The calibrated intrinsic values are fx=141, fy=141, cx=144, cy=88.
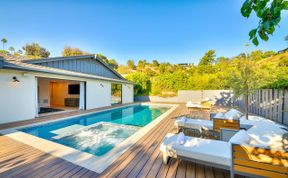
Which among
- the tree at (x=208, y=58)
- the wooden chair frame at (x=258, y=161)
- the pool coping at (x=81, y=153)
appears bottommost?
the pool coping at (x=81, y=153)

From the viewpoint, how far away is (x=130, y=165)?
2.83m

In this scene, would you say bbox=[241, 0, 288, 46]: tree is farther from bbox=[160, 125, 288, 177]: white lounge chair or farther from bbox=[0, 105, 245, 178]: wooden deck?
bbox=[0, 105, 245, 178]: wooden deck

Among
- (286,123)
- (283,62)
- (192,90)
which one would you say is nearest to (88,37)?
(192,90)

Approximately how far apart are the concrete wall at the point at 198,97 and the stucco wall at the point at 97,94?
735cm

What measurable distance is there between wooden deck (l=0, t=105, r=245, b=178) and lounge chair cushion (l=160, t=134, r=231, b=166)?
0.31m

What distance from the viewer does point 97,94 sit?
11.8 metres

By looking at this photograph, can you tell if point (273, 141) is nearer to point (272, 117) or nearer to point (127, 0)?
point (272, 117)

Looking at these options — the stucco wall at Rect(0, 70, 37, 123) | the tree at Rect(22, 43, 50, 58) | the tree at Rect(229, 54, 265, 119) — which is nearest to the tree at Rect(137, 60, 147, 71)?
the tree at Rect(22, 43, 50, 58)

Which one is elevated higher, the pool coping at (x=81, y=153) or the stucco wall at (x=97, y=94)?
the stucco wall at (x=97, y=94)

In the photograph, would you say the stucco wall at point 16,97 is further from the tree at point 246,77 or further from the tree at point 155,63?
the tree at point 155,63

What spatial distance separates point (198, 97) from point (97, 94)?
1161 centimetres

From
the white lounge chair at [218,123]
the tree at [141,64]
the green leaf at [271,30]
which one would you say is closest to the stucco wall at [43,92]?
the white lounge chair at [218,123]

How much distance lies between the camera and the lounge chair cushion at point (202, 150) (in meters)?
2.43

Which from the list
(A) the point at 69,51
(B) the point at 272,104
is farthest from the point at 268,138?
(A) the point at 69,51
